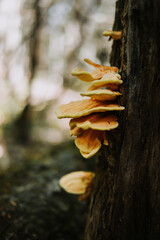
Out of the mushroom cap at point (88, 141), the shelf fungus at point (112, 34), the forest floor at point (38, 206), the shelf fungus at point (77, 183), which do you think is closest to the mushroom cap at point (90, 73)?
the shelf fungus at point (112, 34)

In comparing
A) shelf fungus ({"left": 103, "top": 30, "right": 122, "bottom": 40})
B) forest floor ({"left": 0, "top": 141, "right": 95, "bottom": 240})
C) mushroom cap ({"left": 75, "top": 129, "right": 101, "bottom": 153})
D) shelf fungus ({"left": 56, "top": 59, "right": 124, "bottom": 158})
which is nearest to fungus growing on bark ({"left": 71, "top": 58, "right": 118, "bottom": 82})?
shelf fungus ({"left": 56, "top": 59, "right": 124, "bottom": 158})

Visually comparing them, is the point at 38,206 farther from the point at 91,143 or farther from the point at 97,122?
the point at 97,122

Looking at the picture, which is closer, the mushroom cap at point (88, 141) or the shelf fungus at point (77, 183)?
the mushroom cap at point (88, 141)

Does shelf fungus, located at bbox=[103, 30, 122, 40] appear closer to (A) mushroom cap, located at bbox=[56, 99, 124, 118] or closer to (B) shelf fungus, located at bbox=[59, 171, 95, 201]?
(A) mushroom cap, located at bbox=[56, 99, 124, 118]

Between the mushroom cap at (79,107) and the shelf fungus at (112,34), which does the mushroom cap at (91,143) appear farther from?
the shelf fungus at (112,34)

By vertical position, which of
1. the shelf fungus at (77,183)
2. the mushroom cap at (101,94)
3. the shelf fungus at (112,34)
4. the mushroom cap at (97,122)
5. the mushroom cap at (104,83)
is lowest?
the shelf fungus at (77,183)

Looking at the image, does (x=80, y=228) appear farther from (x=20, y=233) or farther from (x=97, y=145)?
(x=97, y=145)

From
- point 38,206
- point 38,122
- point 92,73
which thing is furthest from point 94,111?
point 38,122

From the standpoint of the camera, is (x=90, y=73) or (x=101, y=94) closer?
(x=101, y=94)
